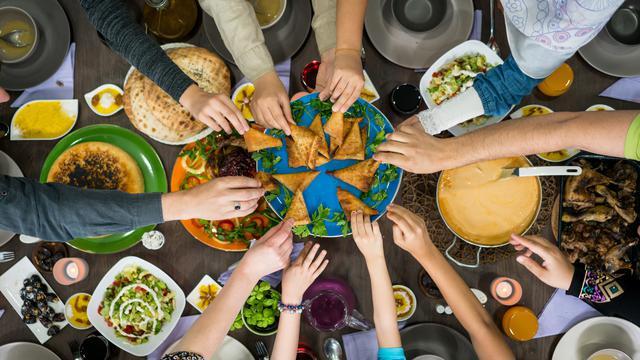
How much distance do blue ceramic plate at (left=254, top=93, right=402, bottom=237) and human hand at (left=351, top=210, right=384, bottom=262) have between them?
0.05m

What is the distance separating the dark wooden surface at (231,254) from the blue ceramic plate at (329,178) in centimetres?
18

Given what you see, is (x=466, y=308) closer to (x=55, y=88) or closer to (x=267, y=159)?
(x=267, y=159)

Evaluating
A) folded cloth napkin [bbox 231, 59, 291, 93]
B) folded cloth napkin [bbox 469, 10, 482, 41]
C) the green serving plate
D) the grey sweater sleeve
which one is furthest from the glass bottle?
folded cloth napkin [bbox 469, 10, 482, 41]

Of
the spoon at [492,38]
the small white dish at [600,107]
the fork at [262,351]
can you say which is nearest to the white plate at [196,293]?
the fork at [262,351]

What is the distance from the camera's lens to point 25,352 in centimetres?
178

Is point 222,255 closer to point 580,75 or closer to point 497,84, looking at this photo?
point 497,84

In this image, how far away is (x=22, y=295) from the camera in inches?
70.9

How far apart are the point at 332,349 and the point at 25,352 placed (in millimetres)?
1306

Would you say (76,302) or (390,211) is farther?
(76,302)

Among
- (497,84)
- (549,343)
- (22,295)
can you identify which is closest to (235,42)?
(497,84)

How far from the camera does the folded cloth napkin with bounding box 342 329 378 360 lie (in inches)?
68.6

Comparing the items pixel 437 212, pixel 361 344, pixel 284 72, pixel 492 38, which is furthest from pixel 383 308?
pixel 492 38

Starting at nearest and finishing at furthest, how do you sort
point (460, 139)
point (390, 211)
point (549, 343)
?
point (460, 139) < point (390, 211) < point (549, 343)

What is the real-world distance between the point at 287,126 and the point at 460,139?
2.10 feet
